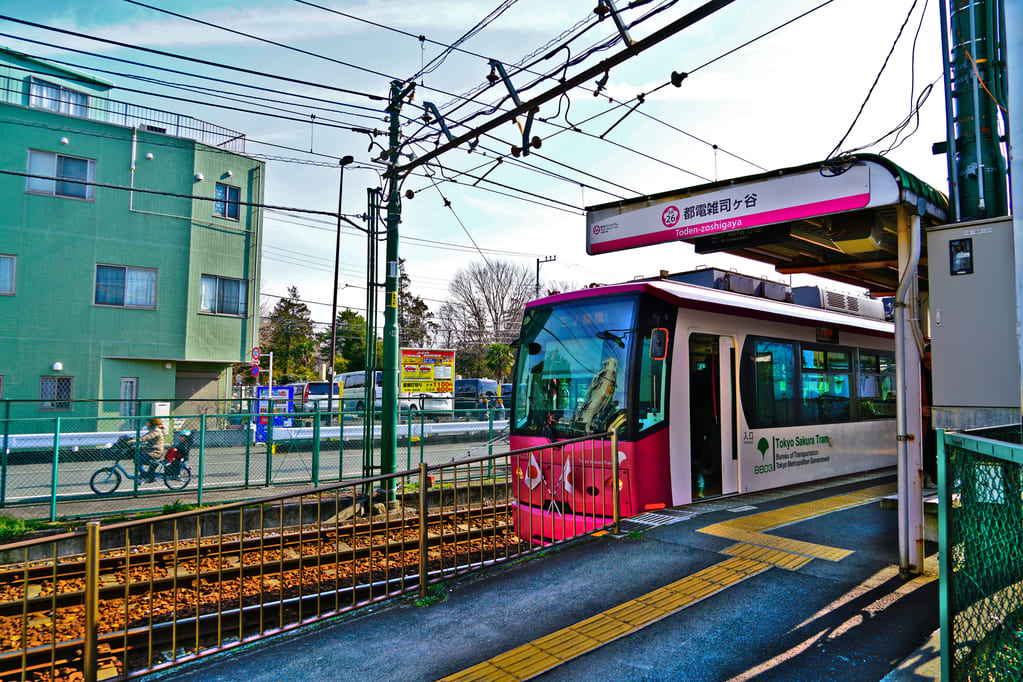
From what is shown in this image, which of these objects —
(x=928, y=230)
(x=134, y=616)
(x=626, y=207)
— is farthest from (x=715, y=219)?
(x=134, y=616)

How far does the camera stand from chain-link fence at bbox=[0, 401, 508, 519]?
11.1 m

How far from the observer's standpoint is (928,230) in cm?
535

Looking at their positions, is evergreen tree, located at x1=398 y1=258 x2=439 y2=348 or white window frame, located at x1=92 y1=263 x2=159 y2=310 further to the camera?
evergreen tree, located at x1=398 y1=258 x2=439 y2=348

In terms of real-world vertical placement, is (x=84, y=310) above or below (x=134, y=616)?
above

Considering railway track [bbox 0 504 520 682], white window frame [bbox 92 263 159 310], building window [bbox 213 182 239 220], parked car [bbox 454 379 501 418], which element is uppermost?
building window [bbox 213 182 239 220]

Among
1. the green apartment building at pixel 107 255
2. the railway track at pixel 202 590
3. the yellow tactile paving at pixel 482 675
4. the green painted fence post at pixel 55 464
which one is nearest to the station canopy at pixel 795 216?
the railway track at pixel 202 590

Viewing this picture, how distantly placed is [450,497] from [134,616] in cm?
727

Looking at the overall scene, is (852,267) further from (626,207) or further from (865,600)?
(865,600)

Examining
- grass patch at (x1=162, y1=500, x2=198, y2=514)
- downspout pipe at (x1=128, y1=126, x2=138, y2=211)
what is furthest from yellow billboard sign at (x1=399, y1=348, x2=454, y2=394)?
downspout pipe at (x1=128, y1=126, x2=138, y2=211)

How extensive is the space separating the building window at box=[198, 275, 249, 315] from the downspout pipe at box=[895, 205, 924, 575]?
24.1 metres

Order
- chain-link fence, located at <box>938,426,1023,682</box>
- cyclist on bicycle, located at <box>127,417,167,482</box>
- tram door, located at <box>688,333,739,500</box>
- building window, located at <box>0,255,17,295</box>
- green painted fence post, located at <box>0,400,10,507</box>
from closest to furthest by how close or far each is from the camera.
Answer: chain-link fence, located at <box>938,426,1023,682</box> < tram door, located at <box>688,333,739,500</box> < green painted fence post, located at <box>0,400,10,507</box> < cyclist on bicycle, located at <box>127,417,167,482</box> < building window, located at <box>0,255,17,295</box>

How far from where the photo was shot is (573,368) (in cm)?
830

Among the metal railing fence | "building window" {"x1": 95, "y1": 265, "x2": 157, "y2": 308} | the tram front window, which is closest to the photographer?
the metal railing fence

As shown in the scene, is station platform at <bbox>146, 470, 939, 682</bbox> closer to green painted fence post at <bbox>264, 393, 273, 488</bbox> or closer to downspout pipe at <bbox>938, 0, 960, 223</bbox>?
downspout pipe at <bbox>938, 0, 960, 223</bbox>
